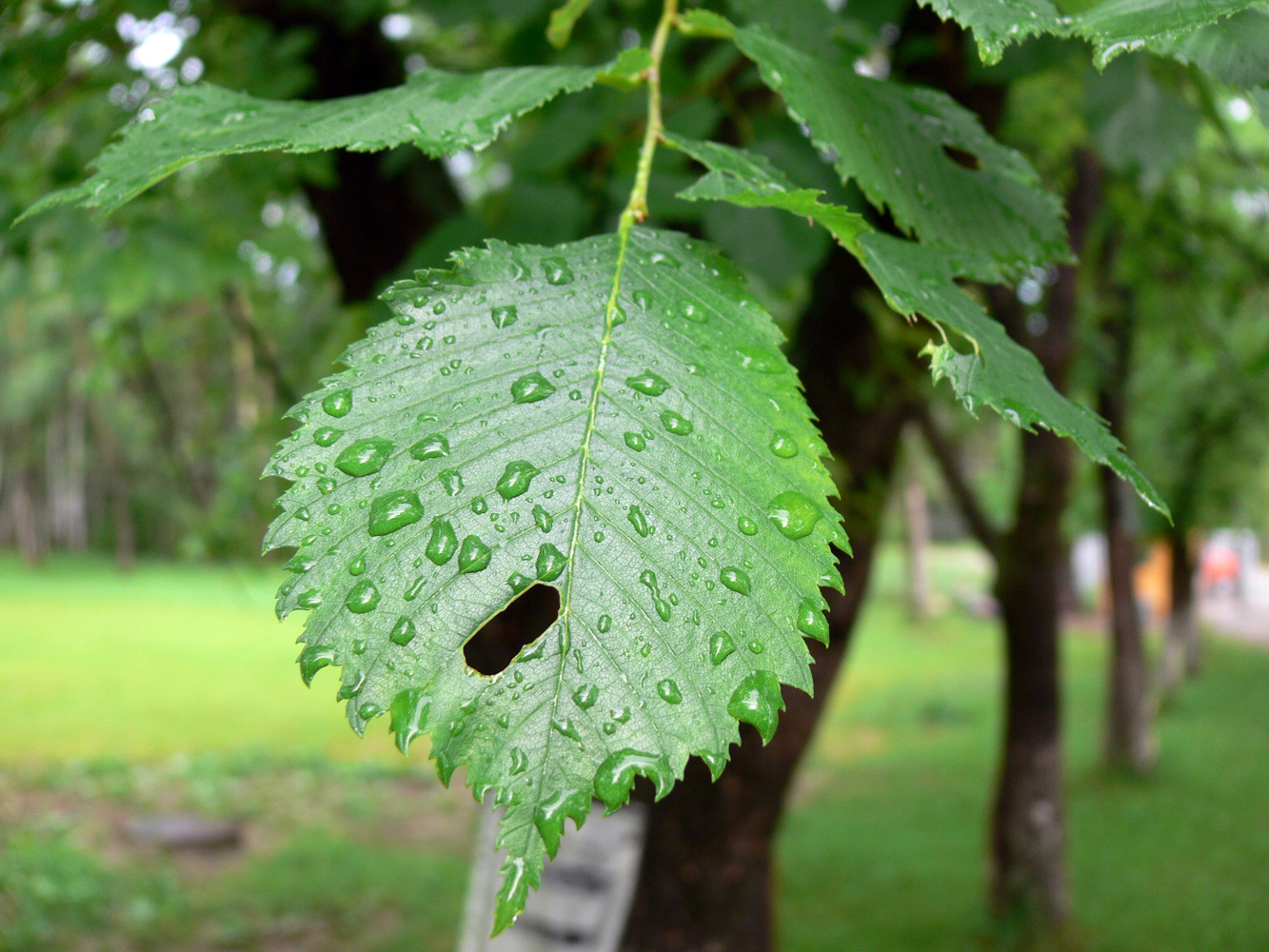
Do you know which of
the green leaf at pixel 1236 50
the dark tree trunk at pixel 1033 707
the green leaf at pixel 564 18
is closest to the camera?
the green leaf at pixel 1236 50

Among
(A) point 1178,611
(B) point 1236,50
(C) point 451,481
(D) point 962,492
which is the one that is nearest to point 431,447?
(C) point 451,481

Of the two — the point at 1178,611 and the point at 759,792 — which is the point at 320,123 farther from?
the point at 1178,611

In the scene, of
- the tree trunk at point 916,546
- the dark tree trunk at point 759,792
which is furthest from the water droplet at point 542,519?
the tree trunk at point 916,546

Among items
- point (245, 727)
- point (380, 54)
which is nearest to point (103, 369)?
point (380, 54)

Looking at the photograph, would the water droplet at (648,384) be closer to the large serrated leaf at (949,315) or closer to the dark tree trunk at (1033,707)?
the large serrated leaf at (949,315)

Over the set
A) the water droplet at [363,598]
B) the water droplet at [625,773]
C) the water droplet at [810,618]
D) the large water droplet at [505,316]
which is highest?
the large water droplet at [505,316]

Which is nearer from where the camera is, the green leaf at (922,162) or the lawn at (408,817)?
the green leaf at (922,162)

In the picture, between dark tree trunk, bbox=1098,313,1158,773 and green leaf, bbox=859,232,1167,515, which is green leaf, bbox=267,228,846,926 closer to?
green leaf, bbox=859,232,1167,515

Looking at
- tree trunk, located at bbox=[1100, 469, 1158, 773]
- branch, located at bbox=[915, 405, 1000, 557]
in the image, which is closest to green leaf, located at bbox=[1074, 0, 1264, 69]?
branch, located at bbox=[915, 405, 1000, 557]
